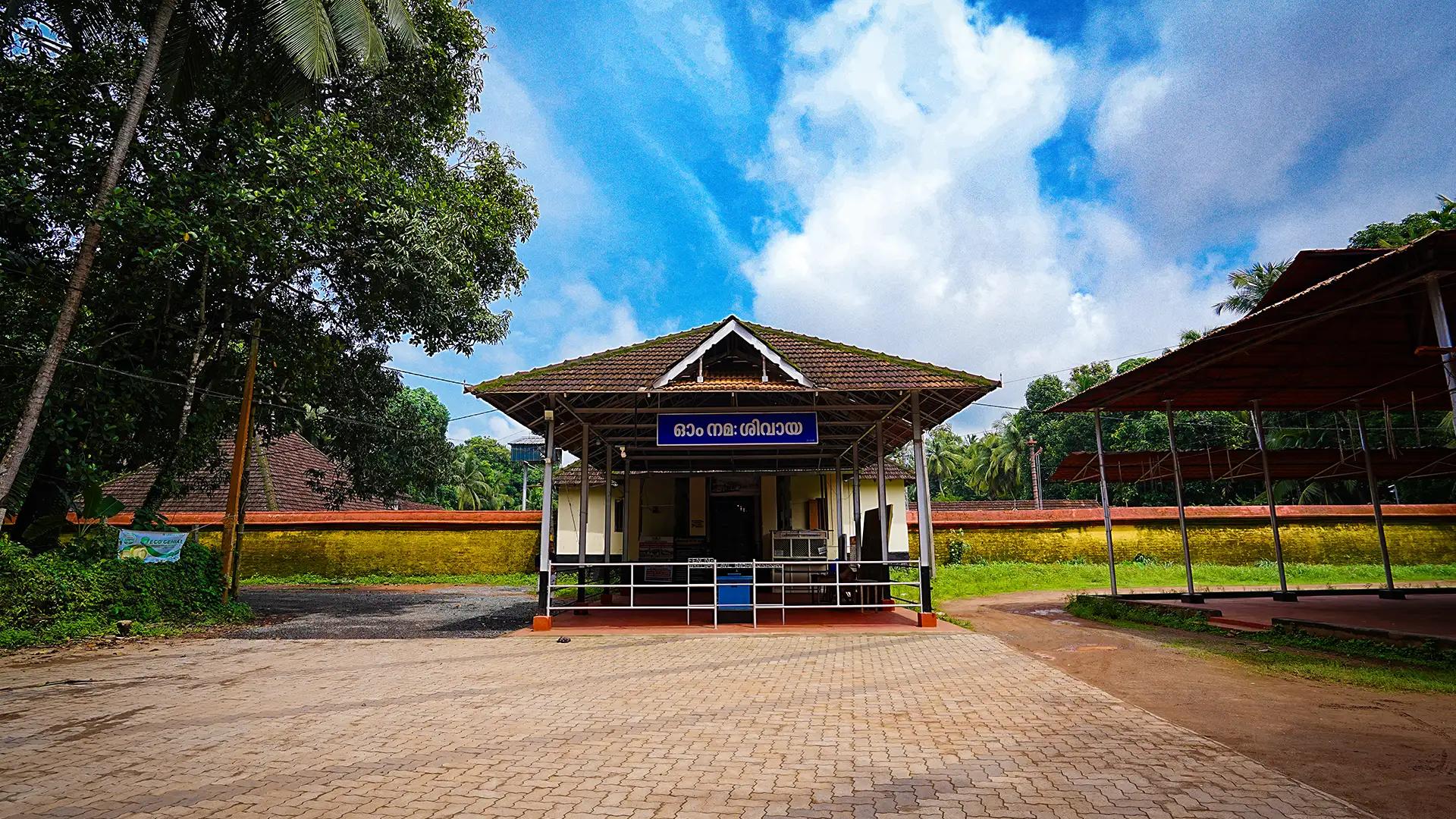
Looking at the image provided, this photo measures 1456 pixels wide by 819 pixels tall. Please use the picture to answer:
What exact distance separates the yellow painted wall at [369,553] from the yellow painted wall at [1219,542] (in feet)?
46.8

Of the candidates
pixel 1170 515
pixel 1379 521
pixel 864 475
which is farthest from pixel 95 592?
pixel 1170 515

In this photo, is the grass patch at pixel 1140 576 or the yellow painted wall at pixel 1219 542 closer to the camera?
the grass patch at pixel 1140 576

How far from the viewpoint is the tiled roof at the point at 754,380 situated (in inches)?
418

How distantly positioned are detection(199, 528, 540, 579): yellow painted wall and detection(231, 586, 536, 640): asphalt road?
73.5 inches

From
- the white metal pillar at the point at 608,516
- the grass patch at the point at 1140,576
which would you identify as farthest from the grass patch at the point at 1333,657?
the white metal pillar at the point at 608,516

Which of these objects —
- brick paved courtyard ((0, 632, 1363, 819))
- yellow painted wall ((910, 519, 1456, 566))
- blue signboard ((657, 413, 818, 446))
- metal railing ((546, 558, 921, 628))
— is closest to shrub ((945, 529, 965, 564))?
yellow painted wall ((910, 519, 1456, 566))

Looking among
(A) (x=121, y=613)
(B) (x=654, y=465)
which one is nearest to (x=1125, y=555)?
(B) (x=654, y=465)

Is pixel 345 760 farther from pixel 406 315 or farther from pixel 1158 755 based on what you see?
pixel 406 315

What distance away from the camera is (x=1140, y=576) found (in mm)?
18906

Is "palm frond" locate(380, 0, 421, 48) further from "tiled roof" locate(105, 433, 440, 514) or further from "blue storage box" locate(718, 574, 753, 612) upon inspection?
"tiled roof" locate(105, 433, 440, 514)

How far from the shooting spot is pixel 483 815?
136 inches

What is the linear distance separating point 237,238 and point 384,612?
711cm

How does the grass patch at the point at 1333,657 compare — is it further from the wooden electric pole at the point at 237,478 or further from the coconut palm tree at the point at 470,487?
the coconut palm tree at the point at 470,487

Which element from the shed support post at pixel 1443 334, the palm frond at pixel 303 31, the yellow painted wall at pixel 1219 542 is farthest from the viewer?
the yellow painted wall at pixel 1219 542
